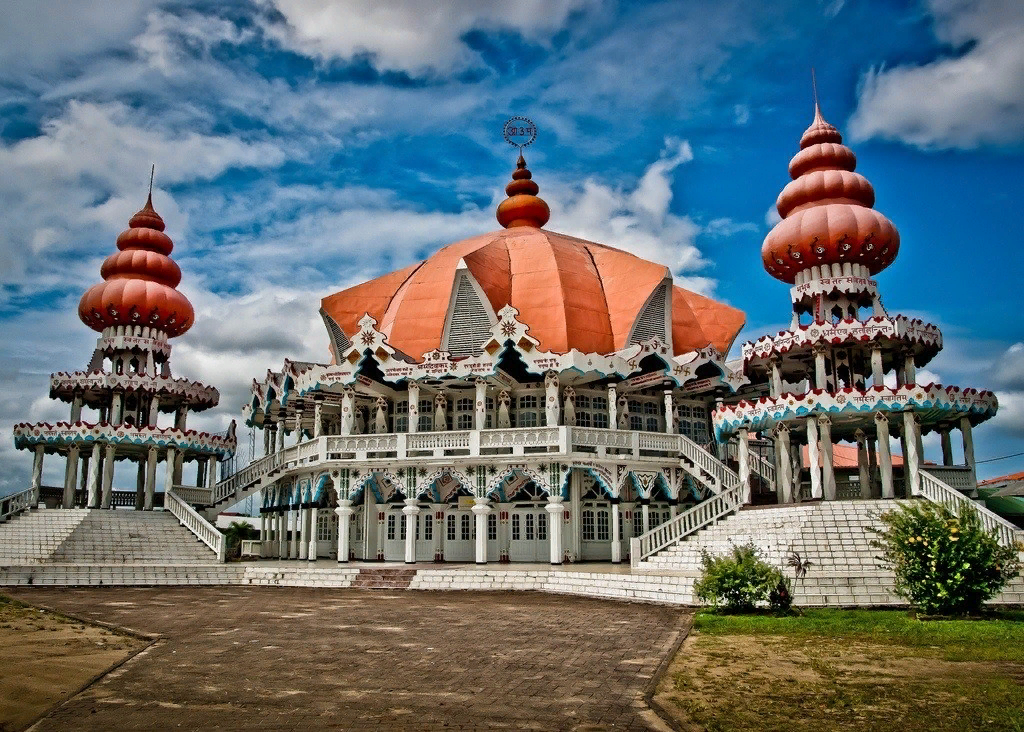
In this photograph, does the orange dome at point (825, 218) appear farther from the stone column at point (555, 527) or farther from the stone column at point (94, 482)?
the stone column at point (94, 482)

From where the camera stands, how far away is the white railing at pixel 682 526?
25.5 meters

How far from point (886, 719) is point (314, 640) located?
9.12m

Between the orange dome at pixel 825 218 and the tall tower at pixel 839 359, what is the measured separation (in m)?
0.04

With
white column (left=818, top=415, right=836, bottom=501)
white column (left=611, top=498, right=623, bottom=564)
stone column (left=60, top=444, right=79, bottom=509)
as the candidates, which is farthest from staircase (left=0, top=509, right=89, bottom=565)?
white column (left=818, top=415, right=836, bottom=501)

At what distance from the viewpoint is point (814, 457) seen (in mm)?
27250

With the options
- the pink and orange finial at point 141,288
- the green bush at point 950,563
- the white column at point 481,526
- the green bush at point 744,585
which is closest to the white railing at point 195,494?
the pink and orange finial at point 141,288

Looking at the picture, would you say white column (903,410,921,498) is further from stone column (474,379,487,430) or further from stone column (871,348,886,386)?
stone column (474,379,487,430)

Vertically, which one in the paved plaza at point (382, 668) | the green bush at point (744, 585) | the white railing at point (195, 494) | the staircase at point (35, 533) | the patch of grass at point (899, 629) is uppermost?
the white railing at point (195, 494)

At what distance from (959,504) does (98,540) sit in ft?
96.7

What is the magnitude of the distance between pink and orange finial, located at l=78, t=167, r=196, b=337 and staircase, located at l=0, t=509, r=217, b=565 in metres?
10.5

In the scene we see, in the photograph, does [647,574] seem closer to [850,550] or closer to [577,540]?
[850,550]

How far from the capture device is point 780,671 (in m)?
11.0

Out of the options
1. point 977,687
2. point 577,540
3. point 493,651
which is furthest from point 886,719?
point 577,540

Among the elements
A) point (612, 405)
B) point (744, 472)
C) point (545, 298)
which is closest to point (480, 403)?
point (612, 405)
